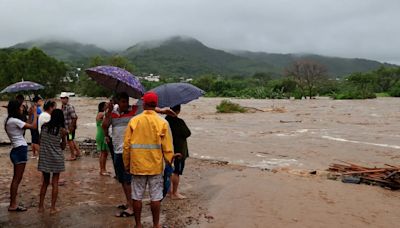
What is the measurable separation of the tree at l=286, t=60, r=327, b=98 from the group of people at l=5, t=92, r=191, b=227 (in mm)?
65287

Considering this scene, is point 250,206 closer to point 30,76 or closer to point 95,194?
point 95,194

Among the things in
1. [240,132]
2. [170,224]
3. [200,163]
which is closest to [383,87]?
[240,132]

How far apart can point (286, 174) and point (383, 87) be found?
69.7 meters

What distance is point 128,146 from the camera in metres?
4.98

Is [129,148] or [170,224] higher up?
[129,148]

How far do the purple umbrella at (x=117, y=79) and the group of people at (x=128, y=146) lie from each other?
0.91 ft

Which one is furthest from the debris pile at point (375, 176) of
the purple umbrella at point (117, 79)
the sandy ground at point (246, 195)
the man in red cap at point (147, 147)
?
the man in red cap at point (147, 147)

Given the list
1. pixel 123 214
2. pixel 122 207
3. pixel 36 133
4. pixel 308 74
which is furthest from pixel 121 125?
pixel 308 74

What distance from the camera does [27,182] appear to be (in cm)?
834

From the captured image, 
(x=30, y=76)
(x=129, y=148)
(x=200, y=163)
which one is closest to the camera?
(x=129, y=148)

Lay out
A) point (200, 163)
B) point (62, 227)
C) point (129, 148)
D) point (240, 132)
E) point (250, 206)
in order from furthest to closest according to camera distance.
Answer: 1. point (240, 132)
2. point (200, 163)
3. point (250, 206)
4. point (62, 227)
5. point (129, 148)

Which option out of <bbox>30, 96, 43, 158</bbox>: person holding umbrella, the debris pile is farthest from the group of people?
the debris pile

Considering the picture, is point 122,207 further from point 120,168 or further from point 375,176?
point 375,176

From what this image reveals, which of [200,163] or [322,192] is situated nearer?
[322,192]
